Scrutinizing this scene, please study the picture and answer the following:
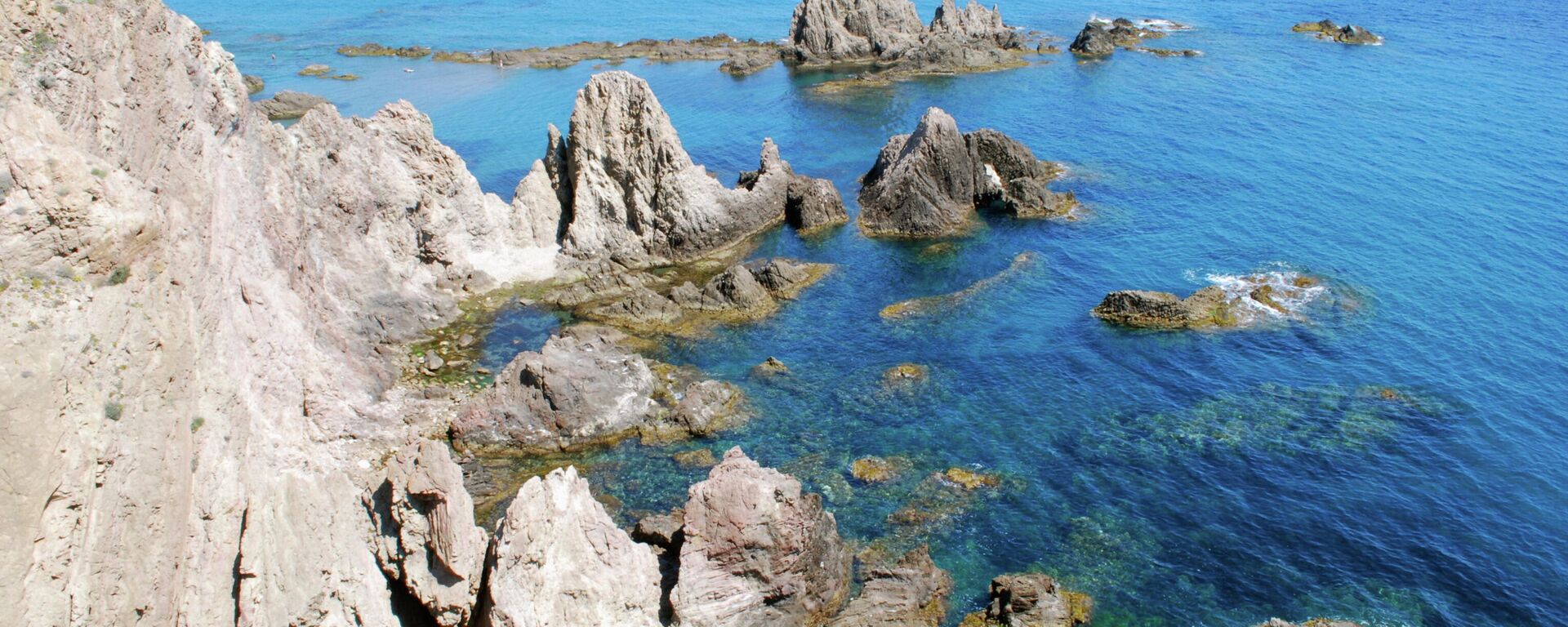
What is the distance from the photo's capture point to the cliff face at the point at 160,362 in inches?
805

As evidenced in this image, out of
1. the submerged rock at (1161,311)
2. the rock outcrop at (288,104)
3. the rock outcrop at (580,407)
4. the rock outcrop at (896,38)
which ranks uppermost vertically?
the rock outcrop at (896,38)

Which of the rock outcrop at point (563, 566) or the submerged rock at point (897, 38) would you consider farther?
the submerged rock at point (897, 38)

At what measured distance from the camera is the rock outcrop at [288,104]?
3649 inches

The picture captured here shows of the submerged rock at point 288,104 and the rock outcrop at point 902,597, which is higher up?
the submerged rock at point 288,104

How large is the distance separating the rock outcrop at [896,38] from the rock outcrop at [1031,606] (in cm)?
8925

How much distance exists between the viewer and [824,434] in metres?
41.8

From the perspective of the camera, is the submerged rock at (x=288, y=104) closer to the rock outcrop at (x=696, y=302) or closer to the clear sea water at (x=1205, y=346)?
the clear sea water at (x=1205, y=346)

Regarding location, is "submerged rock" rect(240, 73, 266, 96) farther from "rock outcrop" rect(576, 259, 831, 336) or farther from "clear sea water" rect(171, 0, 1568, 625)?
"rock outcrop" rect(576, 259, 831, 336)

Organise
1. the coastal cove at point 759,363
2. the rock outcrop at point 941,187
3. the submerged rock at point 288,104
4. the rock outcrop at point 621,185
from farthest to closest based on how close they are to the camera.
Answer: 1. the submerged rock at point 288,104
2. the rock outcrop at point 941,187
3. the rock outcrop at point 621,185
4. the coastal cove at point 759,363

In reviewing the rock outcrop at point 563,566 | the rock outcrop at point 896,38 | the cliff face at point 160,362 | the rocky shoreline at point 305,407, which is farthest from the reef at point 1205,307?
the rock outcrop at point 896,38

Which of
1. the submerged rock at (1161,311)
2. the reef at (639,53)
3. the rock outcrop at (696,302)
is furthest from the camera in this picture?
the reef at (639,53)

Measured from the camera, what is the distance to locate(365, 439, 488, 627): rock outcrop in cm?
2378

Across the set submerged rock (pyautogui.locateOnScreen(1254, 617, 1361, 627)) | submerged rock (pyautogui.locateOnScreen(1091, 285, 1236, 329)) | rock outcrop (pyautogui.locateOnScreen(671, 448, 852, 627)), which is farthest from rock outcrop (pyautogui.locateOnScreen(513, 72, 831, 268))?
submerged rock (pyautogui.locateOnScreen(1254, 617, 1361, 627))

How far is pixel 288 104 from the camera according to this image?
9450cm
